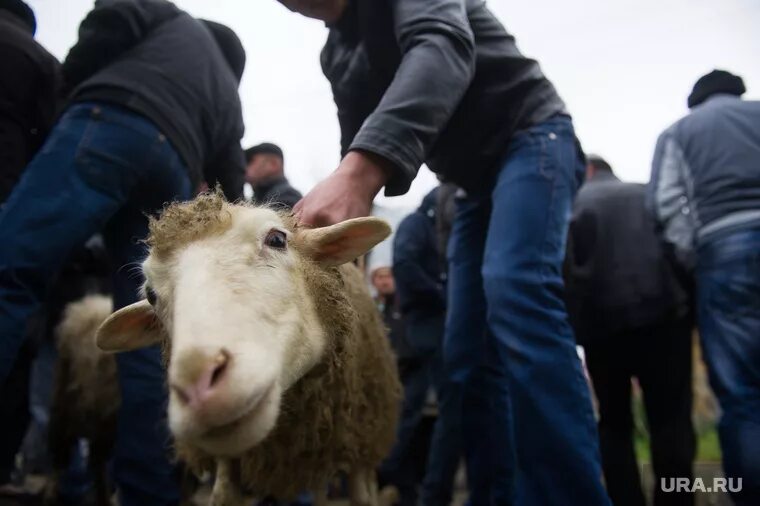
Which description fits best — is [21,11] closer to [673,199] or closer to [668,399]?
[673,199]

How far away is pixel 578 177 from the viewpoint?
64.9 inches

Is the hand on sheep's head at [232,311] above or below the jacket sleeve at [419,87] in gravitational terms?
below

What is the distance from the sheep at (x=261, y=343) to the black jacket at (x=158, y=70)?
629 millimetres

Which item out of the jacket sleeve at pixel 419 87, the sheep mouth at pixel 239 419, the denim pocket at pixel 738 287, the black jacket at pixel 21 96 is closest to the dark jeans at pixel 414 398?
the denim pocket at pixel 738 287

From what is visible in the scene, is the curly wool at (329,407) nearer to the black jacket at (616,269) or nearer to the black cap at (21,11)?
the black jacket at (616,269)

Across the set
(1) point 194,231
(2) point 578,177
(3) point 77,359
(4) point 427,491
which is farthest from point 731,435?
(3) point 77,359

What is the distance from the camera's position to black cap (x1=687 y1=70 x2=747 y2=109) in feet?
6.96

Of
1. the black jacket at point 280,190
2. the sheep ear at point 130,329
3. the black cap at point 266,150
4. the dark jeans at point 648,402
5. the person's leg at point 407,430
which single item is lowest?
the person's leg at point 407,430

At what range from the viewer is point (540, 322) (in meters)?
1.31

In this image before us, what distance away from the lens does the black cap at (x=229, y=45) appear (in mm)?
2146

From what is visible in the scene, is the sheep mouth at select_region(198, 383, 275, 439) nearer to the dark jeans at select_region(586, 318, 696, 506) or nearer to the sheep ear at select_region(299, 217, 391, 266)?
the sheep ear at select_region(299, 217, 391, 266)

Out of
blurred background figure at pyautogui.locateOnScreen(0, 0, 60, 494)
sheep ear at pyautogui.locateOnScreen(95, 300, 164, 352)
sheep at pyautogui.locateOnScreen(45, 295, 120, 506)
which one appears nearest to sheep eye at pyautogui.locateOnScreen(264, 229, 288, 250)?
sheep ear at pyautogui.locateOnScreen(95, 300, 164, 352)

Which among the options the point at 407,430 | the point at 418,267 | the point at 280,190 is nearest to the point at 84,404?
the point at 280,190

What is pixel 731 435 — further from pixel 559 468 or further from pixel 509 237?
pixel 509 237
